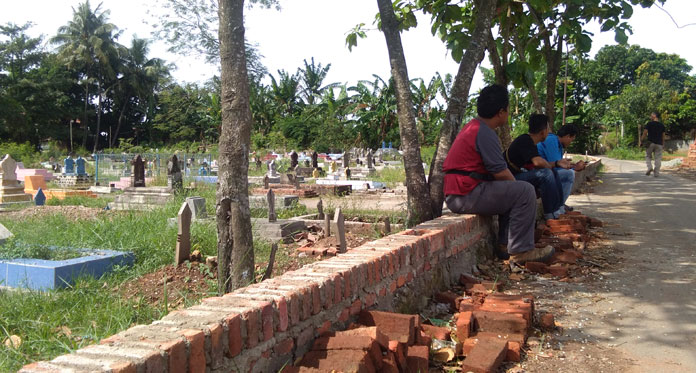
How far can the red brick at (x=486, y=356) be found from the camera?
8.74 feet

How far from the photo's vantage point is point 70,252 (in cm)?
580

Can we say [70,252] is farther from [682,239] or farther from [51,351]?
[682,239]

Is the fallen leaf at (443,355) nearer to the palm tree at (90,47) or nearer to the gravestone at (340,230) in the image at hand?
the gravestone at (340,230)

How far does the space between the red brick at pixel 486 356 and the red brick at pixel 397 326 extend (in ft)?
1.02

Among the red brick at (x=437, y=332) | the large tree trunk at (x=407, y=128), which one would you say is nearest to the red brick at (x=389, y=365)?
the red brick at (x=437, y=332)

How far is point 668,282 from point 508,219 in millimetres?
1399

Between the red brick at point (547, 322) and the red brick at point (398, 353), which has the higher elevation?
the red brick at point (398, 353)

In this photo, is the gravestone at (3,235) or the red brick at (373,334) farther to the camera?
the gravestone at (3,235)

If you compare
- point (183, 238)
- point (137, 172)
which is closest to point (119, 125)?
point (137, 172)

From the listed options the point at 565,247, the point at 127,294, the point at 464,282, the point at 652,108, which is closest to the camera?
the point at 464,282

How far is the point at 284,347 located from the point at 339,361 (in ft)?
0.87

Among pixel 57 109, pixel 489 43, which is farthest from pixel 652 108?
pixel 57 109

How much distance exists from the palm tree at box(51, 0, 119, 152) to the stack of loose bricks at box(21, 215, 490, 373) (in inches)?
1960

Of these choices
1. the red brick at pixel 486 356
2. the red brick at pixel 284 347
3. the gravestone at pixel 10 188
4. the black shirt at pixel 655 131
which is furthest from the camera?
the black shirt at pixel 655 131
